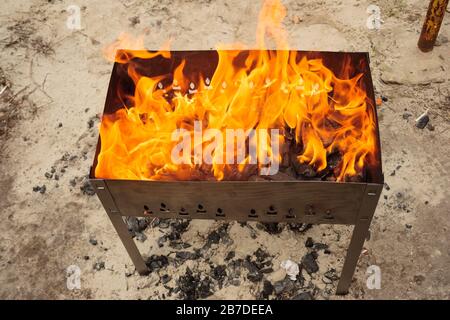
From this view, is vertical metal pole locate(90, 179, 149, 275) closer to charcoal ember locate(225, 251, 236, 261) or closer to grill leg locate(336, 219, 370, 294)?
charcoal ember locate(225, 251, 236, 261)

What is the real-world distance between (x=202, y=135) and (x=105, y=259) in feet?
4.87

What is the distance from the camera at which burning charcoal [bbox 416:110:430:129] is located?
466cm

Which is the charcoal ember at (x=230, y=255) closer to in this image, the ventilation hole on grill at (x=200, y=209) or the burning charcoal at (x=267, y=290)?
the burning charcoal at (x=267, y=290)

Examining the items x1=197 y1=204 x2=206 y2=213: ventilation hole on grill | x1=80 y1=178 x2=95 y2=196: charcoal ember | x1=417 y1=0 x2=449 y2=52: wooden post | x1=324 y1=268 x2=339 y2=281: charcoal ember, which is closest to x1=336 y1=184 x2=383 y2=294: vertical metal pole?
x1=324 y1=268 x2=339 y2=281: charcoal ember

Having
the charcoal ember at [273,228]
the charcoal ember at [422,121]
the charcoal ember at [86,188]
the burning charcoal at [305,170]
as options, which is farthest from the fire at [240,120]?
the charcoal ember at [422,121]

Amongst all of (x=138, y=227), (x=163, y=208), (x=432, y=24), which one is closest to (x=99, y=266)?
(x=138, y=227)

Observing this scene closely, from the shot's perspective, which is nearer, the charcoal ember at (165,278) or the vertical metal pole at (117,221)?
the vertical metal pole at (117,221)

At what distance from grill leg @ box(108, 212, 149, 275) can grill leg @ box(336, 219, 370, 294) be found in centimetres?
150

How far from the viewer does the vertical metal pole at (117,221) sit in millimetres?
3036

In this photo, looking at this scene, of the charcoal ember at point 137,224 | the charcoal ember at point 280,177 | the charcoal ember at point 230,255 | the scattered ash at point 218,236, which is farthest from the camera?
the charcoal ember at point 137,224

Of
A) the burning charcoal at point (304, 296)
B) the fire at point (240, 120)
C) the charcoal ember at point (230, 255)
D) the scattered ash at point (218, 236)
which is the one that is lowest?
the burning charcoal at point (304, 296)

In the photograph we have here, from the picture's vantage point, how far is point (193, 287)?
3.90 m

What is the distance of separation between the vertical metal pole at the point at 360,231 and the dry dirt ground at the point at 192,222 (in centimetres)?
21
